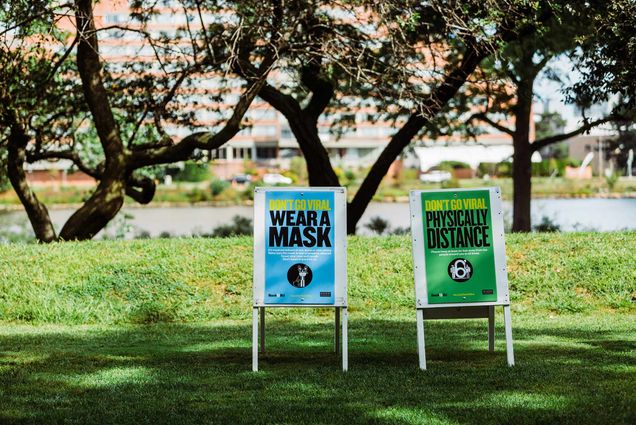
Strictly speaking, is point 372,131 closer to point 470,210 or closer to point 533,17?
point 533,17

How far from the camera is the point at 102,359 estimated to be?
948 centimetres

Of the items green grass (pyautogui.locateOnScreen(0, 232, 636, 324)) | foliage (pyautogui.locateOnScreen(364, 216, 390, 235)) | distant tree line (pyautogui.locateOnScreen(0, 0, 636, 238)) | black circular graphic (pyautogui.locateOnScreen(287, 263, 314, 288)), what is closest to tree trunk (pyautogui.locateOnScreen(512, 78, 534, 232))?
distant tree line (pyautogui.locateOnScreen(0, 0, 636, 238))

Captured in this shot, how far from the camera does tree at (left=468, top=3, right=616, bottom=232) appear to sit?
60.1 feet

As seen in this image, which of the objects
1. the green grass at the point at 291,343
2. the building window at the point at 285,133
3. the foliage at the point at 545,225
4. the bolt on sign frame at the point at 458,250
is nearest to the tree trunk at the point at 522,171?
the foliage at the point at 545,225

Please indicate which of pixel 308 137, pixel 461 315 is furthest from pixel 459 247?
pixel 308 137

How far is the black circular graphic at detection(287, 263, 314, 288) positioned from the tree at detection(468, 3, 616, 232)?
7.88 meters

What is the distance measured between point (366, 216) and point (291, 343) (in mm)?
33160

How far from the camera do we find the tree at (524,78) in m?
18.3

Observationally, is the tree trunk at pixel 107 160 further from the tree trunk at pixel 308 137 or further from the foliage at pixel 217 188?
the foliage at pixel 217 188

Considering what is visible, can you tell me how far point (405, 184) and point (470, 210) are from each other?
56.1 metres

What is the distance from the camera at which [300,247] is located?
8742mm

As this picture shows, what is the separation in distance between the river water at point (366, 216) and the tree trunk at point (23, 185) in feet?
22.3

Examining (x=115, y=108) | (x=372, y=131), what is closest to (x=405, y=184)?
(x=115, y=108)

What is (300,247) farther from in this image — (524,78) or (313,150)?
(524,78)
